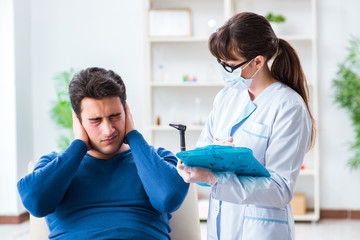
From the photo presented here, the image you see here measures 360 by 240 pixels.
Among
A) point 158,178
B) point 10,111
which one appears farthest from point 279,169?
point 10,111

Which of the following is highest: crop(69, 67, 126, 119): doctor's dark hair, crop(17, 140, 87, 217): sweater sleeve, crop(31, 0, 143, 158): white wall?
crop(31, 0, 143, 158): white wall

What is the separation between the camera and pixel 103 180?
5.33ft

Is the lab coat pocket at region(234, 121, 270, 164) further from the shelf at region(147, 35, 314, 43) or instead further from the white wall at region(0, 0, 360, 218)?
the white wall at region(0, 0, 360, 218)

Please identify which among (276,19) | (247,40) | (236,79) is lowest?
(236,79)

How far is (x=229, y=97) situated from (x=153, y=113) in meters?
2.76

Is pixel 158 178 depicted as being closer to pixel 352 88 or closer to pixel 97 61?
pixel 352 88

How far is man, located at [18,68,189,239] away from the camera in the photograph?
5.03 feet

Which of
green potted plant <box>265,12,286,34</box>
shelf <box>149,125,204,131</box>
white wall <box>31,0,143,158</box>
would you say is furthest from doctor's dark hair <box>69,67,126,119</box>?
white wall <box>31,0,143,158</box>

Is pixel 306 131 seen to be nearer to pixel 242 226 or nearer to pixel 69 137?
pixel 242 226

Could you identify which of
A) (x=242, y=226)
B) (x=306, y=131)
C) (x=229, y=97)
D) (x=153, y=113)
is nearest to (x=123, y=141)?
(x=229, y=97)

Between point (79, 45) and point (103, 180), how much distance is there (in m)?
3.04

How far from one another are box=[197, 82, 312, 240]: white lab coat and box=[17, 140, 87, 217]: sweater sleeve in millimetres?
490

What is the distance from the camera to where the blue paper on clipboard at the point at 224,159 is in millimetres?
1165

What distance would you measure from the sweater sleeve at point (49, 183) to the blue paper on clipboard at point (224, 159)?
52cm
